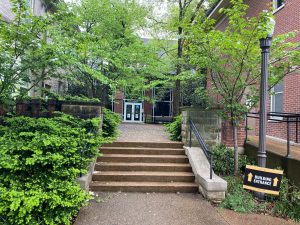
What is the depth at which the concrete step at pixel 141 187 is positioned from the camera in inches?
214

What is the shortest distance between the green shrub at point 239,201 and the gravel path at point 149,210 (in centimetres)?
34

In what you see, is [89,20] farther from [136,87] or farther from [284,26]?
[284,26]

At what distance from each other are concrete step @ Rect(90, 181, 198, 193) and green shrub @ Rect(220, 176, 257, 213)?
80 centimetres

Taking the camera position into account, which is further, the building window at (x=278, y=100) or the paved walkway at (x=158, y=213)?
the building window at (x=278, y=100)

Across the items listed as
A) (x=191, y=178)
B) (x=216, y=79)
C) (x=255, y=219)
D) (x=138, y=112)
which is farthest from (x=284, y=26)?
(x=138, y=112)

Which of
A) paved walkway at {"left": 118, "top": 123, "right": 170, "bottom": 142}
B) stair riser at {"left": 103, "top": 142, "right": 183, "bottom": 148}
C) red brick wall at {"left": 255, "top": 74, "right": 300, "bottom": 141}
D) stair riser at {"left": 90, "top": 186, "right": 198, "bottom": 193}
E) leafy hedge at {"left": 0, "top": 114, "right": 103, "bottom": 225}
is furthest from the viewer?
paved walkway at {"left": 118, "top": 123, "right": 170, "bottom": 142}

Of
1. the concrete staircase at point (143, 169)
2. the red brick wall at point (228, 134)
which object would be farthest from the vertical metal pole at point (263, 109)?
the red brick wall at point (228, 134)

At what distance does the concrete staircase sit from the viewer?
5504mm

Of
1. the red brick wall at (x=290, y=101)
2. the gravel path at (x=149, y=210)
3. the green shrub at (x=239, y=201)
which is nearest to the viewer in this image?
the gravel path at (x=149, y=210)

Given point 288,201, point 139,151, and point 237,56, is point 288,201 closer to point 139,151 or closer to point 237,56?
point 237,56

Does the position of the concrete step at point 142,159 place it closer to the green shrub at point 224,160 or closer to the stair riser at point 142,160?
the stair riser at point 142,160

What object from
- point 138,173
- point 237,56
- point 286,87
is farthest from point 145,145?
point 286,87

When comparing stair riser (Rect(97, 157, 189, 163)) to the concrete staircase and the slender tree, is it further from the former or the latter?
the slender tree

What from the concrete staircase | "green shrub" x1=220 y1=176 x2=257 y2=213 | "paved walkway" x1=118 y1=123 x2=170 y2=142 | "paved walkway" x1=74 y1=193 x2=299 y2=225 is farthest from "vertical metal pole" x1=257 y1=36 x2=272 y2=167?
"paved walkway" x1=118 y1=123 x2=170 y2=142
